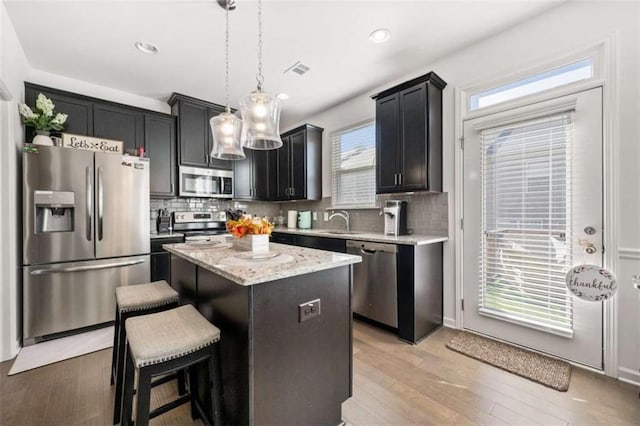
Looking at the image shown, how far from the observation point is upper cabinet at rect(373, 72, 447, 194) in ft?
8.73

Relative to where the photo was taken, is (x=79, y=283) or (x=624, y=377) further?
(x=79, y=283)

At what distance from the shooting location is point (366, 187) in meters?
3.65

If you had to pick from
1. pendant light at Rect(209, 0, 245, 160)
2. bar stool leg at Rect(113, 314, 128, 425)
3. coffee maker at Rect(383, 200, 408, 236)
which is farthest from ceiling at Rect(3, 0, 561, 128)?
bar stool leg at Rect(113, 314, 128, 425)

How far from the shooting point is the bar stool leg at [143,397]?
1049 mm

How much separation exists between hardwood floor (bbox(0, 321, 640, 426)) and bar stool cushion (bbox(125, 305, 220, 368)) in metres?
0.71

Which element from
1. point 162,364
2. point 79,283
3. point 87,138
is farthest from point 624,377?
point 87,138

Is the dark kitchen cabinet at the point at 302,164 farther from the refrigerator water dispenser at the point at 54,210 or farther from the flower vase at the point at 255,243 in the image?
the refrigerator water dispenser at the point at 54,210

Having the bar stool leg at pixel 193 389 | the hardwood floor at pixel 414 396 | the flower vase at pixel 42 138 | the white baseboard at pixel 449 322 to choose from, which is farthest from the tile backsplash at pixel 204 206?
the white baseboard at pixel 449 322

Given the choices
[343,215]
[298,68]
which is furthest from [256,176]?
[298,68]

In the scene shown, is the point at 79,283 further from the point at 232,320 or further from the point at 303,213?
the point at 303,213

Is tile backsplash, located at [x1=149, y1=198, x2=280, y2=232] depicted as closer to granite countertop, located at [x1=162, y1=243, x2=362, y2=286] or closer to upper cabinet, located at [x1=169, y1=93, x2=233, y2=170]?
upper cabinet, located at [x1=169, y1=93, x2=233, y2=170]

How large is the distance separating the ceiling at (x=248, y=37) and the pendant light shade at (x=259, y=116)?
2.95ft

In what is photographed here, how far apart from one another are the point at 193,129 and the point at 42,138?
1.56 metres

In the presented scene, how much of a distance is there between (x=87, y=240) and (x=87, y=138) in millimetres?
1125
